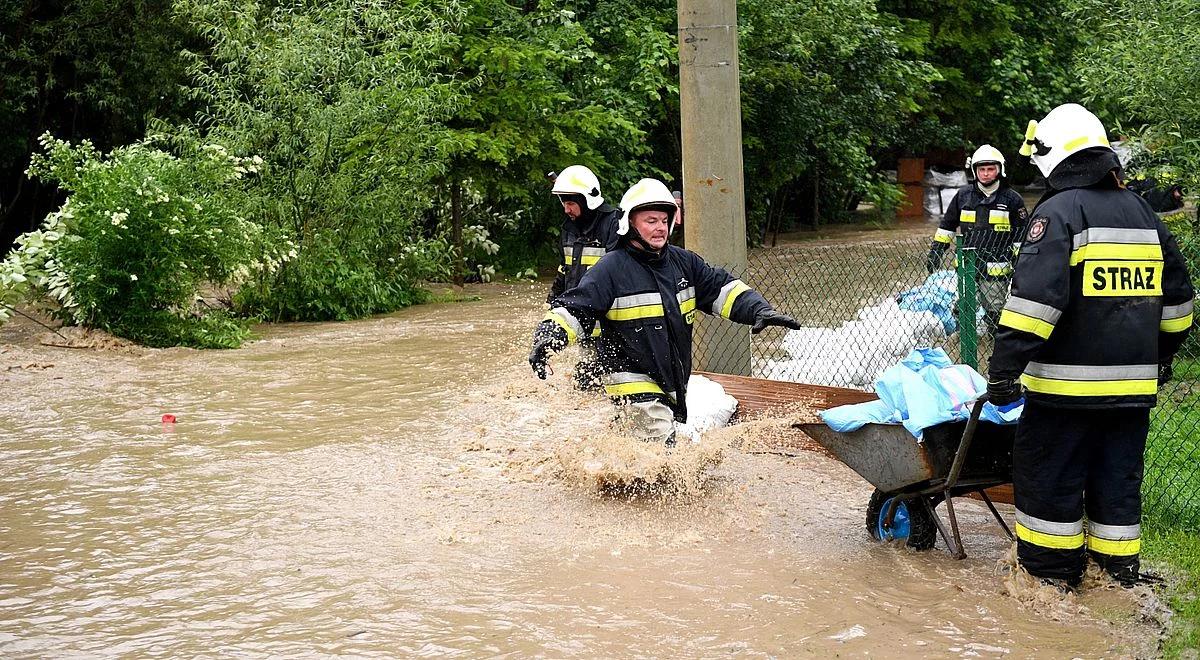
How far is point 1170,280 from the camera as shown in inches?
197

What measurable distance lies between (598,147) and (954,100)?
12.6 metres

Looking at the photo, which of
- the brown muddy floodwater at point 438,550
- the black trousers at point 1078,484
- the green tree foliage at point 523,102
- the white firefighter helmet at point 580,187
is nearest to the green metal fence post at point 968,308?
the brown muddy floodwater at point 438,550

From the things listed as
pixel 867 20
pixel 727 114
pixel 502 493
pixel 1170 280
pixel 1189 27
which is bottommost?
pixel 502 493

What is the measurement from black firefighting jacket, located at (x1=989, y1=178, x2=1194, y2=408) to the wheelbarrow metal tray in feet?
1.61

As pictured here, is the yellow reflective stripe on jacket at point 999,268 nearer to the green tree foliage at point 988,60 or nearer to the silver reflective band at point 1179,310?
the silver reflective band at point 1179,310

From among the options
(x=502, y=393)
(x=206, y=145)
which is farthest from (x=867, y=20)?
(x=502, y=393)

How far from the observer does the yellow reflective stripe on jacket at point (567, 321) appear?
248 inches

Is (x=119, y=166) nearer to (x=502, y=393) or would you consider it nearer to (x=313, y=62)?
(x=313, y=62)

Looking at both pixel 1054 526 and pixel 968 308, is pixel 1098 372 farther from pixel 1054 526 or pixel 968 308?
pixel 968 308

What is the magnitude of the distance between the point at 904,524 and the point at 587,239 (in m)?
3.91

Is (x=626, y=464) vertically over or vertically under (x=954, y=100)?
under

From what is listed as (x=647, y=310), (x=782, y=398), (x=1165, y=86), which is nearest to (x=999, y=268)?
(x=782, y=398)

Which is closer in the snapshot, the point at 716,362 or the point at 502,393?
the point at 716,362

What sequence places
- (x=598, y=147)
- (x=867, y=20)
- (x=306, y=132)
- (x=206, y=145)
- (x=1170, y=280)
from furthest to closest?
(x=867, y=20), (x=598, y=147), (x=306, y=132), (x=206, y=145), (x=1170, y=280)
